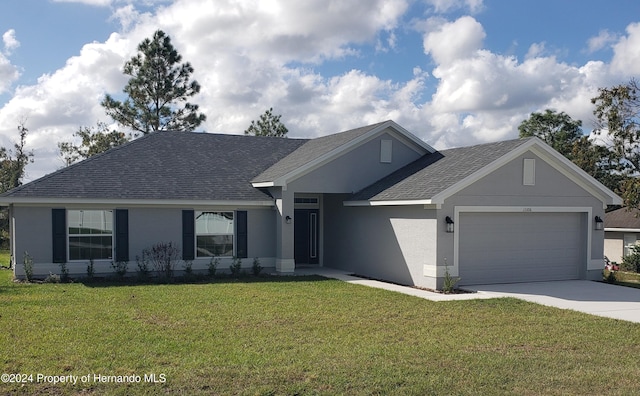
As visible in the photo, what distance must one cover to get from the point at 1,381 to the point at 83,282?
9.92 metres

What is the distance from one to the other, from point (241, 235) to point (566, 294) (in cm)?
960

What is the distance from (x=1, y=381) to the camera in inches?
268

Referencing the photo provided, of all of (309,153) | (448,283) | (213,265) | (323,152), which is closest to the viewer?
(448,283)

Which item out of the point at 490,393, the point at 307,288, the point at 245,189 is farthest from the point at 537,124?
the point at 490,393

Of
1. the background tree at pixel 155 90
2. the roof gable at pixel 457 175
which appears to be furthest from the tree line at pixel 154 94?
the roof gable at pixel 457 175

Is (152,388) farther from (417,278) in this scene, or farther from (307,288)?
(417,278)

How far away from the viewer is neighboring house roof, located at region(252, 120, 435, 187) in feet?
60.6

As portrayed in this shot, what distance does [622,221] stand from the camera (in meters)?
30.2

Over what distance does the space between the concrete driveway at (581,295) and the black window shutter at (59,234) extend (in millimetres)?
11172

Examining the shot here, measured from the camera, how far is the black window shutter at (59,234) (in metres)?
16.7

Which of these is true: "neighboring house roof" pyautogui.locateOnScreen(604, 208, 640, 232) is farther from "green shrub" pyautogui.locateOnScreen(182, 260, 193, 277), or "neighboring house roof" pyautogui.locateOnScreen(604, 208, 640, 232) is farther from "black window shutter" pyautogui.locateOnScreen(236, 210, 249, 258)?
"green shrub" pyautogui.locateOnScreen(182, 260, 193, 277)

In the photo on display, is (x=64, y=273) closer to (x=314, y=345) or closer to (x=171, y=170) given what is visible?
(x=171, y=170)

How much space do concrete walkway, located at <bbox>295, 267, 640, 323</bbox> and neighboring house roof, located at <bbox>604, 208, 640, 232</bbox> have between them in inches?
572

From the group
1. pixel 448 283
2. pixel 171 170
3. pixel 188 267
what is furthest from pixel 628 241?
pixel 171 170
